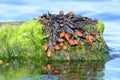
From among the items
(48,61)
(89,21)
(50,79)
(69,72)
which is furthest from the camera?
(89,21)

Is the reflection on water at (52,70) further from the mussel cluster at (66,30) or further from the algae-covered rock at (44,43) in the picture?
the mussel cluster at (66,30)

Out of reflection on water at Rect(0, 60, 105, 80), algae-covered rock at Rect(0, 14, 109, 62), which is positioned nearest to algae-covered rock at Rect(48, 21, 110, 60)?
algae-covered rock at Rect(0, 14, 109, 62)

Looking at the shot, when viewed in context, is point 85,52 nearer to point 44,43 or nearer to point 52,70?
point 44,43

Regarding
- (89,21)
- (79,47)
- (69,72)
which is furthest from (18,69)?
(89,21)

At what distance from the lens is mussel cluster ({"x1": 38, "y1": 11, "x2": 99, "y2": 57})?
12.6m

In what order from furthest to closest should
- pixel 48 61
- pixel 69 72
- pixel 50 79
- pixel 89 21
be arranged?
pixel 89 21
pixel 48 61
pixel 69 72
pixel 50 79

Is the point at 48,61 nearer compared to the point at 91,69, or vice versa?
the point at 91,69

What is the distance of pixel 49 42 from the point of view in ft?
41.4

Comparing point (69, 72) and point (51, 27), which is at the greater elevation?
point (51, 27)

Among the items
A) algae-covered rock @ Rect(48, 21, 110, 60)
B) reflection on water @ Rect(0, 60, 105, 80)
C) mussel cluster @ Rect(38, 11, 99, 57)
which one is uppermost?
mussel cluster @ Rect(38, 11, 99, 57)

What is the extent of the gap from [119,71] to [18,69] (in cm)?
217

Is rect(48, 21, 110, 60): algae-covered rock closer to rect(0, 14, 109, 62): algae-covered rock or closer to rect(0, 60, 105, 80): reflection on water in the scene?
rect(0, 14, 109, 62): algae-covered rock

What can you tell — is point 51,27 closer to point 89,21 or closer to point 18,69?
point 89,21

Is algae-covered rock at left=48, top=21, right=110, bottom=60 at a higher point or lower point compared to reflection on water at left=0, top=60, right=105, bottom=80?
higher
